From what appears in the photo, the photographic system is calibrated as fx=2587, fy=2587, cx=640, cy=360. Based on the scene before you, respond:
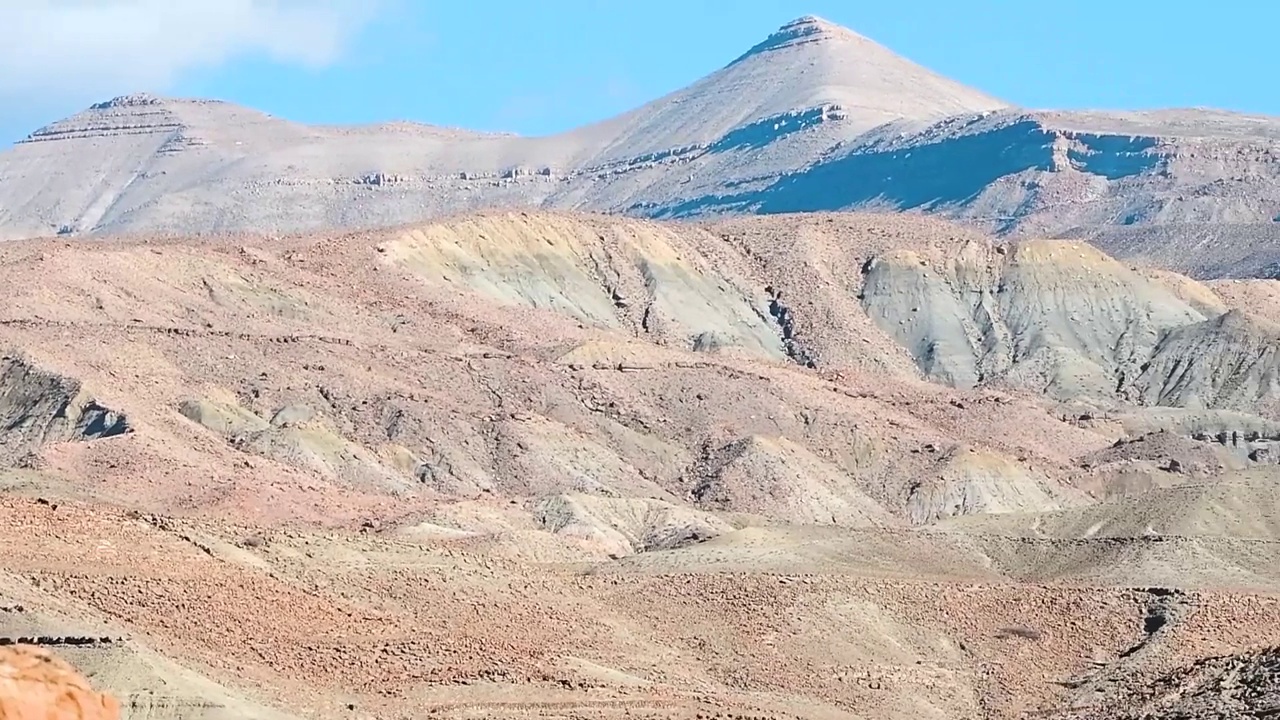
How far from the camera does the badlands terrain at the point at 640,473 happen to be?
42906 mm

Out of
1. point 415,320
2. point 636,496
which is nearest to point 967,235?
point 415,320

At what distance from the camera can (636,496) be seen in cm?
8581

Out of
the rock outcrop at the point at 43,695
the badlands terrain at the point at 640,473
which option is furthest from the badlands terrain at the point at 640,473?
the rock outcrop at the point at 43,695

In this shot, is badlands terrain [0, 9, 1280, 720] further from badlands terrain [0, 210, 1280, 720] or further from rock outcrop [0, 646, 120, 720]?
rock outcrop [0, 646, 120, 720]

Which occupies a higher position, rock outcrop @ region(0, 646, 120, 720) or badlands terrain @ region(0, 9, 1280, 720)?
rock outcrop @ region(0, 646, 120, 720)

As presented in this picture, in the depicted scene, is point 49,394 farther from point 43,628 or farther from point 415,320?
point 43,628

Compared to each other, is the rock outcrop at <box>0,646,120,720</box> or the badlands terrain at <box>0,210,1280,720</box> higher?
the rock outcrop at <box>0,646,120,720</box>

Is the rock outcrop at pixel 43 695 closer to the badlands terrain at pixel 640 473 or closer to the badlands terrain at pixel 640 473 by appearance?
the badlands terrain at pixel 640 473

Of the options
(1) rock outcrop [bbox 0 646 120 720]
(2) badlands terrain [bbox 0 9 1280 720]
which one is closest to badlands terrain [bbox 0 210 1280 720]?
(2) badlands terrain [bbox 0 9 1280 720]

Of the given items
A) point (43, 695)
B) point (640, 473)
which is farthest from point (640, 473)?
point (43, 695)

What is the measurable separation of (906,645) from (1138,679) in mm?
6065

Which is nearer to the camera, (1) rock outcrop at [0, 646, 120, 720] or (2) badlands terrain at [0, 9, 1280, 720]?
(1) rock outcrop at [0, 646, 120, 720]

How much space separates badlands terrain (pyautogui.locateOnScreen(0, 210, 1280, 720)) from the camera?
42.9 meters

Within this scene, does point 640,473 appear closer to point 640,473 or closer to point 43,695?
point 640,473
